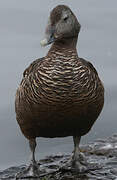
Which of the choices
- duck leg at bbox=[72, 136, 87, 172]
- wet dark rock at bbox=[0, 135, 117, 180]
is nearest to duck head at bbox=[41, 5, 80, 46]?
duck leg at bbox=[72, 136, 87, 172]

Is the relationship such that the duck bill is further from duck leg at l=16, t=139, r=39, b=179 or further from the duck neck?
duck leg at l=16, t=139, r=39, b=179

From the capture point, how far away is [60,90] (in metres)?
7.87

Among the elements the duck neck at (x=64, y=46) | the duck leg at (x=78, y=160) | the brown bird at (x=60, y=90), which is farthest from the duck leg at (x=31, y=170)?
the duck neck at (x=64, y=46)

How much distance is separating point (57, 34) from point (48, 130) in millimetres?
1199

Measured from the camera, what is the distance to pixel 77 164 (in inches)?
341

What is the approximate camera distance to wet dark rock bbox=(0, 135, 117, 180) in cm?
814

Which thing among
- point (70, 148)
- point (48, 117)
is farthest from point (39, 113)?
point (70, 148)

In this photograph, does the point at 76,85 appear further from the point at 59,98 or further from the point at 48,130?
the point at 48,130

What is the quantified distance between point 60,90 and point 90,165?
1.39 meters

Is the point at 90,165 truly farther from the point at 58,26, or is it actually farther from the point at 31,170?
the point at 58,26

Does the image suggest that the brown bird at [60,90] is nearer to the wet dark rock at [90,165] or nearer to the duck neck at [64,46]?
the duck neck at [64,46]

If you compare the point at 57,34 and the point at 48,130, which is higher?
the point at 57,34

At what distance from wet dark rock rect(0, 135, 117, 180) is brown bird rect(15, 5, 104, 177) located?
25cm

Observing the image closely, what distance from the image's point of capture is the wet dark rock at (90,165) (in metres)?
8.14
